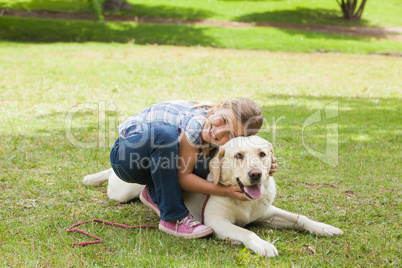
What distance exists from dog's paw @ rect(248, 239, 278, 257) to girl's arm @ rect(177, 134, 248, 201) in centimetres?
49

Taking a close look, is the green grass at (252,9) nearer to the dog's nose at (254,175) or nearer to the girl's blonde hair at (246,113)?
the girl's blonde hair at (246,113)

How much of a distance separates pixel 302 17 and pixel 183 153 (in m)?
27.3

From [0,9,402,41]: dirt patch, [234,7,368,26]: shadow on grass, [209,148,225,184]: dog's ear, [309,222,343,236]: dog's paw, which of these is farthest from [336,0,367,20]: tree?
[209,148,225,184]: dog's ear

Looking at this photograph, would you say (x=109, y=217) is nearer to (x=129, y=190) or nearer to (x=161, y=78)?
(x=129, y=190)

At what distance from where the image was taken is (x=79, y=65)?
14039mm

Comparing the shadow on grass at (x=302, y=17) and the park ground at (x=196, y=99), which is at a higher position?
the shadow on grass at (x=302, y=17)

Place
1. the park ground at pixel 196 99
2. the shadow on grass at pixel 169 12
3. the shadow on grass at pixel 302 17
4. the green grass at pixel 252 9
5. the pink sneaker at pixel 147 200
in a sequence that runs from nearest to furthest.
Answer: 1. the park ground at pixel 196 99
2. the pink sneaker at pixel 147 200
3. the shadow on grass at pixel 169 12
4. the shadow on grass at pixel 302 17
5. the green grass at pixel 252 9

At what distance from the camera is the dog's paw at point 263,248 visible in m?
3.20

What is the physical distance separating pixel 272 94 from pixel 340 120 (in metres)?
2.69

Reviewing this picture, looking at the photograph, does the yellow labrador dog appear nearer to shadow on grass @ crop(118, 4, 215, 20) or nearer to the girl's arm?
the girl's arm

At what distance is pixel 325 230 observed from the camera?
11.9 feet

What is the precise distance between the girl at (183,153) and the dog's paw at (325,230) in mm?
681

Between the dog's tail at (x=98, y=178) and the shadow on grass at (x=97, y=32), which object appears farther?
the shadow on grass at (x=97, y=32)

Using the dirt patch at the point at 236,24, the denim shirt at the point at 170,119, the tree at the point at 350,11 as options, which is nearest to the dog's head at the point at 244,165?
the denim shirt at the point at 170,119
